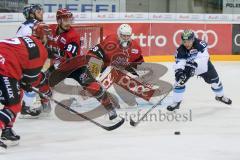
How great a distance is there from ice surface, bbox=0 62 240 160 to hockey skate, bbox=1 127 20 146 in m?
0.05

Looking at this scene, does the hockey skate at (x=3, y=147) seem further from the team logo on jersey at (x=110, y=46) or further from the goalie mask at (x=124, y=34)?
the team logo on jersey at (x=110, y=46)

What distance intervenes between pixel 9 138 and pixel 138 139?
35.1 inches

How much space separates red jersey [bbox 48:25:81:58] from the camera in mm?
4867

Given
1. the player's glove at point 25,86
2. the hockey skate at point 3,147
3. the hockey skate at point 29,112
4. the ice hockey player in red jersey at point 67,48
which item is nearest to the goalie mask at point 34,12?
the ice hockey player in red jersey at point 67,48

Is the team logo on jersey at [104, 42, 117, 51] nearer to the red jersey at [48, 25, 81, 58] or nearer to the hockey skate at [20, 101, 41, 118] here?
the red jersey at [48, 25, 81, 58]

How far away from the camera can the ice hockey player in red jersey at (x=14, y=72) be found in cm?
352

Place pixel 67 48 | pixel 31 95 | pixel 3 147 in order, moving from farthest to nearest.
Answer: pixel 67 48 → pixel 31 95 → pixel 3 147

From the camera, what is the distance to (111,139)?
395 cm

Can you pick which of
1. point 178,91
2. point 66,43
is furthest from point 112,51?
point 178,91

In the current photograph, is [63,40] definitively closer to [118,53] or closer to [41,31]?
[118,53]

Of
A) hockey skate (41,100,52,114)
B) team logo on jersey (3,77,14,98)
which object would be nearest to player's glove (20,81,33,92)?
team logo on jersey (3,77,14,98)

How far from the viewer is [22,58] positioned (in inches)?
141

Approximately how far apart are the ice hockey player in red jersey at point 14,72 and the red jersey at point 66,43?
109 centimetres

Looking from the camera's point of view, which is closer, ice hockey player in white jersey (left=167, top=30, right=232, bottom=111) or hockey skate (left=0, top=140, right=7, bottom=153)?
hockey skate (left=0, top=140, right=7, bottom=153)
